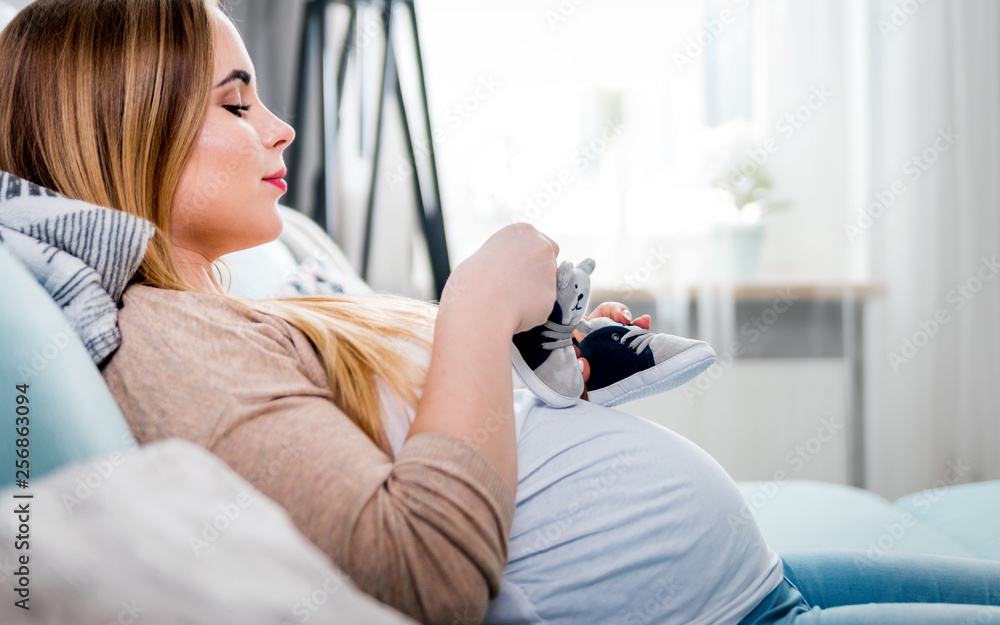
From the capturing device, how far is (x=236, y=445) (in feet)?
1.59

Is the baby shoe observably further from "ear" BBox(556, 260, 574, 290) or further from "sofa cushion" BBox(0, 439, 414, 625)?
"sofa cushion" BBox(0, 439, 414, 625)

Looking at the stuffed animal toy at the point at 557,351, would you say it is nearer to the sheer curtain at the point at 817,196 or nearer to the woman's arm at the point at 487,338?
the woman's arm at the point at 487,338

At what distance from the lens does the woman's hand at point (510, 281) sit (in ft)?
1.92

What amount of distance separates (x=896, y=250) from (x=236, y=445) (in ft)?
7.07

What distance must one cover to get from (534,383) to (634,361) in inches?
4.4

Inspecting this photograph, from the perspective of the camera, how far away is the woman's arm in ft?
1.72

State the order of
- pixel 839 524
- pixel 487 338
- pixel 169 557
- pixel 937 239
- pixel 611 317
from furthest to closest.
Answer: pixel 937 239 → pixel 839 524 → pixel 611 317 → pixel 487 338 → pixel 169 557

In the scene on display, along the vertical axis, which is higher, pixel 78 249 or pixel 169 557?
pixel 78 249

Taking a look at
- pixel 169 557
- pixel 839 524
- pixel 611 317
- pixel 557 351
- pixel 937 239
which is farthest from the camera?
pixel 937 239

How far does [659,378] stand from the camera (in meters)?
0.67

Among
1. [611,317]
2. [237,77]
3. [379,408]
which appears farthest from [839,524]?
[237,77]

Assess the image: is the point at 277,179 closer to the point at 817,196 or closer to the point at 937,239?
the point at 817,196

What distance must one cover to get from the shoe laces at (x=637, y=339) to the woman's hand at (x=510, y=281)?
0.11m

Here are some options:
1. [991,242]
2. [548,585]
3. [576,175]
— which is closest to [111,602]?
[548,585]
